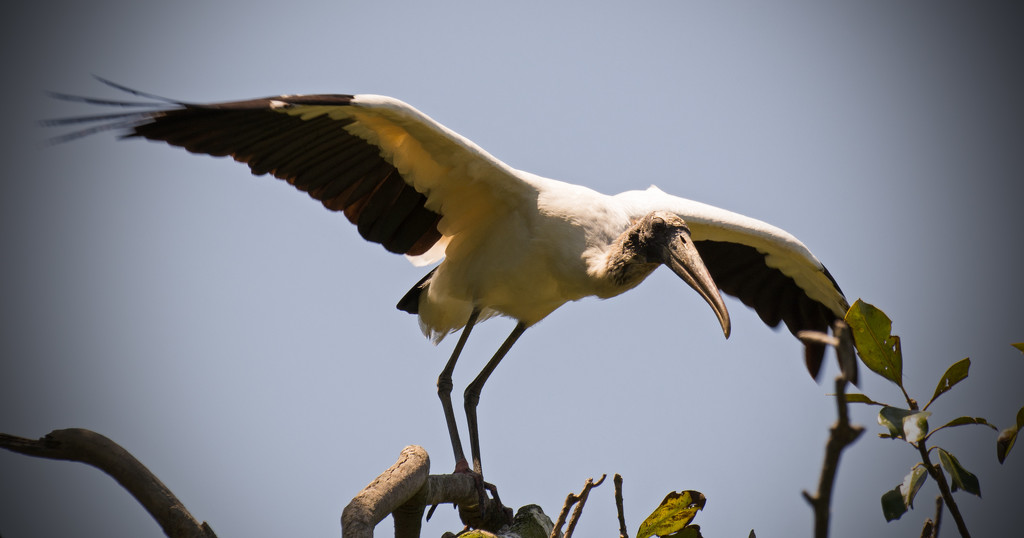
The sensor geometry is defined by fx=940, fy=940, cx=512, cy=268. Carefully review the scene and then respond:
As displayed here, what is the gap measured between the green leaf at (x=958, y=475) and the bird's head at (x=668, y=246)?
1540 millimetres

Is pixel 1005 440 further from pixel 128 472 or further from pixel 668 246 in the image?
pixel 128 472

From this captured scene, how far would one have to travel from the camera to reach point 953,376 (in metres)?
2.68

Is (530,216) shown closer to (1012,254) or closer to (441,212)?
(441,212)

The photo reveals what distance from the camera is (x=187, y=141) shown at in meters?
3.75

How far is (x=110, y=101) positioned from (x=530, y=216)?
6.31ft

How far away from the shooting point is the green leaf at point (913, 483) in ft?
8.64

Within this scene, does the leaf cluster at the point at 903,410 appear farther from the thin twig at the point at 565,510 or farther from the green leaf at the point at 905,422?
the thin twig at the point at 565,510

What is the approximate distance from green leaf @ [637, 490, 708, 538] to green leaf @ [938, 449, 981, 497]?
0.70 metres

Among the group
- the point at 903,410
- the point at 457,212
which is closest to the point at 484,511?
the point at 457,212

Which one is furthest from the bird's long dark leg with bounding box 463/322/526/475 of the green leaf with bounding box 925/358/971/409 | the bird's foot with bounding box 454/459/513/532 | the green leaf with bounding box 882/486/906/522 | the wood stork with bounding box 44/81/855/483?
the green leaf with bounding box 925/358/971/409

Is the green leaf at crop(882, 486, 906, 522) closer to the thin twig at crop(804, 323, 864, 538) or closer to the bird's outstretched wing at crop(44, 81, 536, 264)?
the thin twig at crop(804, 323, 864, 538)

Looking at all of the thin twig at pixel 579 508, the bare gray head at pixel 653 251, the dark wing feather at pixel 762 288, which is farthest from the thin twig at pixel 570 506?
the dark wing feather at pixel 762 288

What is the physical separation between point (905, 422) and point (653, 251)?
1.89 meters

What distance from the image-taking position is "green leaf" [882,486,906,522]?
264cm
